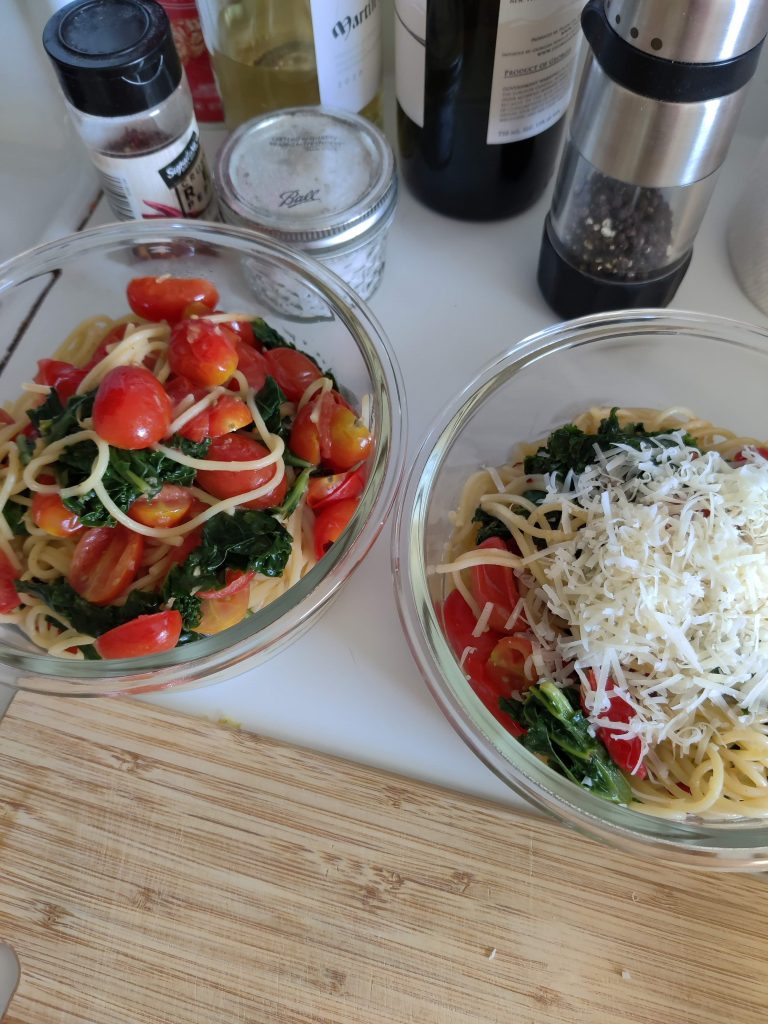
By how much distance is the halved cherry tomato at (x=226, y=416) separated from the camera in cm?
81

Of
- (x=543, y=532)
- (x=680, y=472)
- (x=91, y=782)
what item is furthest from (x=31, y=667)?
(x=680, y=472)

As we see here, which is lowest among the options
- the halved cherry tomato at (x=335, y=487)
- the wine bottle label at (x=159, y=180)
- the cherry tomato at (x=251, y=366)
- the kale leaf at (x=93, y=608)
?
the kale leaf at (x=93, y=608)

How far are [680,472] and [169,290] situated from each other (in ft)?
2.08

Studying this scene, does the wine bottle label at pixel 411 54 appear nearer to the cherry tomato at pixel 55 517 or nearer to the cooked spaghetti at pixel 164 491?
the cooked spaghetti at pixel 164 491

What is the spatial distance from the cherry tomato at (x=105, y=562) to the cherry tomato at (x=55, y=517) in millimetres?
19

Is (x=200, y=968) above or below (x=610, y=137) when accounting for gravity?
below

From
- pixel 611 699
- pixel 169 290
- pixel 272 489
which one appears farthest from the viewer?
pixel 169 290

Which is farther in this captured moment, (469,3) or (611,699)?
(469,3)

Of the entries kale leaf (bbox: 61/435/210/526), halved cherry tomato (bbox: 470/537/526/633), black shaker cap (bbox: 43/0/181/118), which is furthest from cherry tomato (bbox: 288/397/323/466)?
black shaker cap (bbox: 43/0/181/118)

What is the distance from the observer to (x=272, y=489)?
32.1 inches

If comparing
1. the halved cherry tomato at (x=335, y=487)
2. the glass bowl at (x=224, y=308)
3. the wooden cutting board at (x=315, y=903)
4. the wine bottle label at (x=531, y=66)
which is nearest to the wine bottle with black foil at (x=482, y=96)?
the wine bottle label at (x=531, y=66)

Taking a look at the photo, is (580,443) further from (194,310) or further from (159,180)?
(159,180)

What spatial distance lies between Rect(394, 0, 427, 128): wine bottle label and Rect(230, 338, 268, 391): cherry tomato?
1.32 ft

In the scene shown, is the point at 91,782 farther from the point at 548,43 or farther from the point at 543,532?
the point at 548,43
